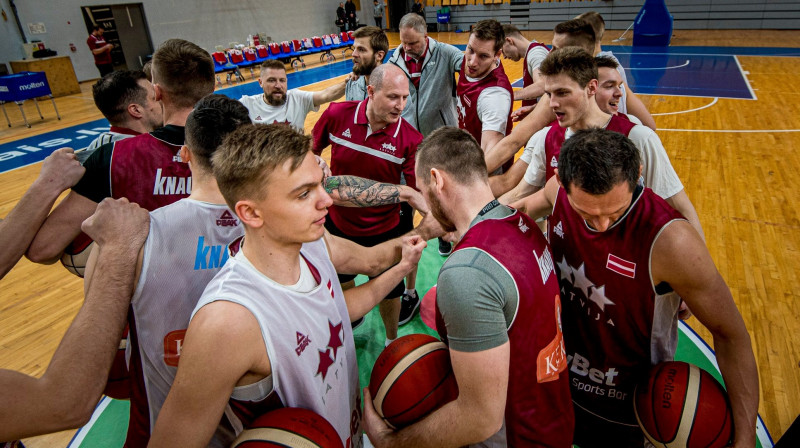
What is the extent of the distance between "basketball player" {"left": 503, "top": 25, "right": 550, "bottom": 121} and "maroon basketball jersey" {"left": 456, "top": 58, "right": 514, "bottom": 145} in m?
0.33

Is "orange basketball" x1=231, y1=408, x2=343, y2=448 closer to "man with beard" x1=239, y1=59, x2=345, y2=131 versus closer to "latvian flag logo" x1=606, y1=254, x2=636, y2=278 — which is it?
"latvian flag logo" x1=606, y1=254, x2=636, y2=278

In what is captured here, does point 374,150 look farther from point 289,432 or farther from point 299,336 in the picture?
point 289,432

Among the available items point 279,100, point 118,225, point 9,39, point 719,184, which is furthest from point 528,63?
point 9,39

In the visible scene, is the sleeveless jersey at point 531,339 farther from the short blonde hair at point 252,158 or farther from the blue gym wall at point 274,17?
the blue gym wall at point 274,17

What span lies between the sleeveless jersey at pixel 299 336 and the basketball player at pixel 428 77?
3.37 metres

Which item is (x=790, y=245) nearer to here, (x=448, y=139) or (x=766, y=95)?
(x=448, y=139)

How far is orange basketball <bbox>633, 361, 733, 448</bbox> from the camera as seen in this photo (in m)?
1.90

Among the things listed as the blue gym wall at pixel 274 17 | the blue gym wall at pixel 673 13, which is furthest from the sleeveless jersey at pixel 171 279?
the blue gym wall at pixel 673 13

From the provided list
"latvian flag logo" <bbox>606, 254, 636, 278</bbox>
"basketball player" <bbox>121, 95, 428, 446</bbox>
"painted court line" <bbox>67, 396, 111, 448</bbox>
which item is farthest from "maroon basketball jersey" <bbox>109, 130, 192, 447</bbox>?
"latvian flag logo" <bbox>606, 254, 636, 278</bbox>

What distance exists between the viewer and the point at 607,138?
1.88 m

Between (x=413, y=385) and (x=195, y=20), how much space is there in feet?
67.9

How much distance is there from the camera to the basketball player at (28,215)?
6.57 ft

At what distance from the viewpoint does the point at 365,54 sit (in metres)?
4.84

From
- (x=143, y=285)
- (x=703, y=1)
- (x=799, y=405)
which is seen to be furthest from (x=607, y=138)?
(x=703, y=1)
